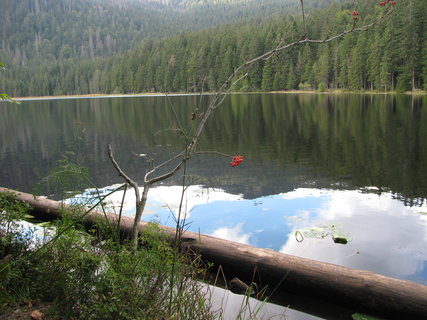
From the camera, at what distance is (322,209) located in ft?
30.7

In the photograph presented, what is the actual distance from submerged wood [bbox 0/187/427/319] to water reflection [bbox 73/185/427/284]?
3.26 ft

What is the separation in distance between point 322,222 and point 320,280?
3.68 m

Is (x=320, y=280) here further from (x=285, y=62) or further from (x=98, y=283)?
(x=285, y=62)

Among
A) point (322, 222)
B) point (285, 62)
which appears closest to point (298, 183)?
point (322, 222)

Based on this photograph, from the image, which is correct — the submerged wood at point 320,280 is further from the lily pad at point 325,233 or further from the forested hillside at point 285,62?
the forested hillside at point 285,62

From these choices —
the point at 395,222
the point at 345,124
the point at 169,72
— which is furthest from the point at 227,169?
the point at 169,72

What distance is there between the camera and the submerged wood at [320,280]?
4367mm

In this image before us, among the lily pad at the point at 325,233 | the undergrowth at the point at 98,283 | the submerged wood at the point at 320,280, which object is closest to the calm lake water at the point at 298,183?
the lily pad at the point at 325,233

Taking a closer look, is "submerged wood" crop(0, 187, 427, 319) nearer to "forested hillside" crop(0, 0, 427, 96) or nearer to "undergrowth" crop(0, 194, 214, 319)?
"undergrowth" crop(0, 194, 214, 319)

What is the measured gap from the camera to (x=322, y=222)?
27.7 ft

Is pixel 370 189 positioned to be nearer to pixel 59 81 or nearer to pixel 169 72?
pixel 169 72

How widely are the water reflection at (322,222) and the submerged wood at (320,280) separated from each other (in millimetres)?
Answer: 994

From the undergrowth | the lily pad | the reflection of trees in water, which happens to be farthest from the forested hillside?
the undergrowth

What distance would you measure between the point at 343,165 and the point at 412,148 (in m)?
4.31
